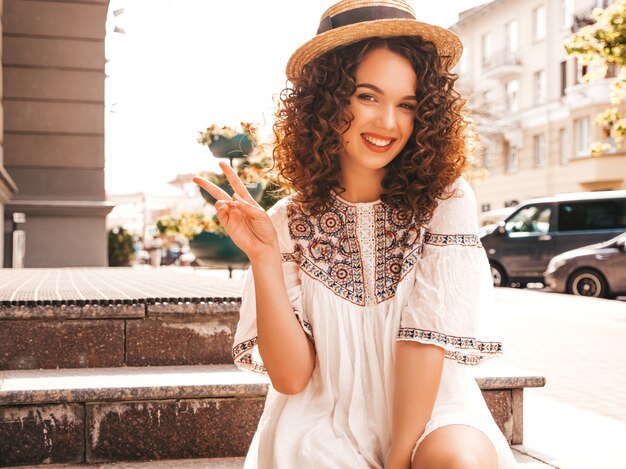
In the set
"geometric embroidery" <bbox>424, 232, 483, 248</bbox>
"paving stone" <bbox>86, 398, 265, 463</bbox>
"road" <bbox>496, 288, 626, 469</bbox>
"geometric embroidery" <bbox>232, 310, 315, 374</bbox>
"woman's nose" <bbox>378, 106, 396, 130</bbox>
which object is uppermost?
"woman's nose" <bbox>378, 106, 396, 130</bbox>

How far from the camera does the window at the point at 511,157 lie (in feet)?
115

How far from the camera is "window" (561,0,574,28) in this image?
30.1m

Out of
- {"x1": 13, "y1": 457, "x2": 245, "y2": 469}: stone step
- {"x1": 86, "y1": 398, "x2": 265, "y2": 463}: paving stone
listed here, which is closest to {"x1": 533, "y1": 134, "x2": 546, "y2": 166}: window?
{"x1": 86, "y1": 398, "x2": 265, "y2": 463}: paving stone

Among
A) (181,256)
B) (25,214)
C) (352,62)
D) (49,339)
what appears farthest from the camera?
(181,256)

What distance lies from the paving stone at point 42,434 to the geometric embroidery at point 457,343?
1.51 m

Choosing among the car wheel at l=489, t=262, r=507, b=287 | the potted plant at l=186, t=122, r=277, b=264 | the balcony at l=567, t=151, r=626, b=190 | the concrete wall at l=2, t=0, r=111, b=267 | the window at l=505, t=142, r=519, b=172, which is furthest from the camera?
the window at l=505, t=142, r=519, b=172

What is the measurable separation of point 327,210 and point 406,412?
22.9 inches

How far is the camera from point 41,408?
274 cm

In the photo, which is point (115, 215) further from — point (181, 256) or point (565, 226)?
point (565, 226)

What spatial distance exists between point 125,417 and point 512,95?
34283mm

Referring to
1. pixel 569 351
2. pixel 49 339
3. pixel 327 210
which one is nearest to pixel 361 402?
pixel 327 210

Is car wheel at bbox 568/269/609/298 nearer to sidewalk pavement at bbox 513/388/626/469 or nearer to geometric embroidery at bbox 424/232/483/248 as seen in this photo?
sidewalk pavement at bbox 513/388/626/469

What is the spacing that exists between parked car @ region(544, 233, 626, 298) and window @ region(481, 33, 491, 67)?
2425cm

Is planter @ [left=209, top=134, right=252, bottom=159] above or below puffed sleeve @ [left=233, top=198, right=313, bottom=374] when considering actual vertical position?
above
